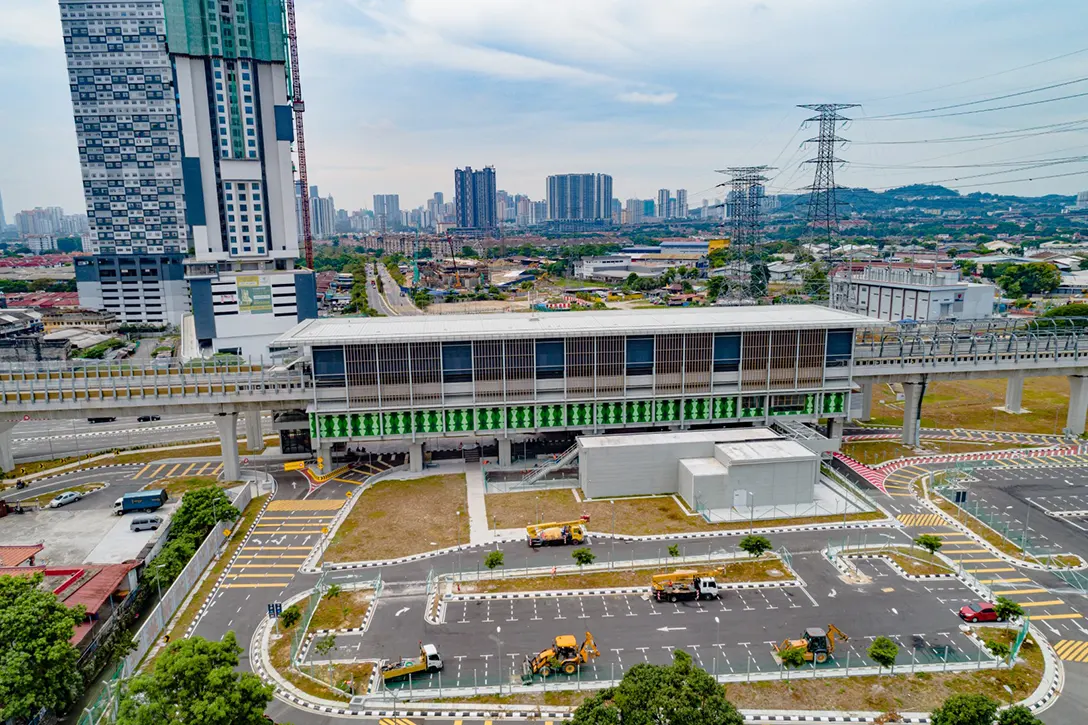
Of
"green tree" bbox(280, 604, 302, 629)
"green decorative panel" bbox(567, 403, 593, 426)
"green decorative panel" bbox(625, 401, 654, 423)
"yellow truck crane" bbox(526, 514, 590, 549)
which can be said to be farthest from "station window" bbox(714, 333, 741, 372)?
"green tree" bbox(280, 604, 302, 629)

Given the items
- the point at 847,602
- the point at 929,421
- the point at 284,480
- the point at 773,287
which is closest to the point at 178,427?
the point at 284,480

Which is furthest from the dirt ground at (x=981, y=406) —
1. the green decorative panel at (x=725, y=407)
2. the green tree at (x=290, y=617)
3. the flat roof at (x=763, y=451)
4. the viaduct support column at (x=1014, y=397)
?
the green tree at (x=290, y=617)

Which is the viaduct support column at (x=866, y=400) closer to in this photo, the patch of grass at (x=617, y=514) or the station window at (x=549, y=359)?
the patch of grass at (x=617, y=514)

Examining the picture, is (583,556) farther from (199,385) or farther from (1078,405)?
(1078,405)

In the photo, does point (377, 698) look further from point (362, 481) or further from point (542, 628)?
point (362, 481)

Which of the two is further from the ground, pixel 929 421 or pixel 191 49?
pixel 191 49

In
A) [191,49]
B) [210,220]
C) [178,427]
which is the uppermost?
[191,49]

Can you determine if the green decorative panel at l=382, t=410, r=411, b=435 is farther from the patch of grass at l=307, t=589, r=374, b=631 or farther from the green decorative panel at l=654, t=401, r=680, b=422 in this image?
the green decorative panel at l=654, t=401, r=680, b=422
